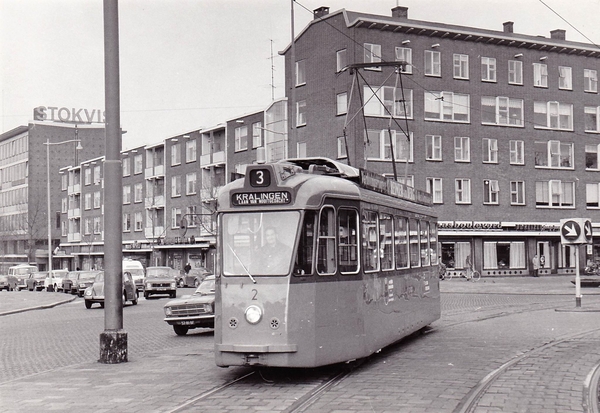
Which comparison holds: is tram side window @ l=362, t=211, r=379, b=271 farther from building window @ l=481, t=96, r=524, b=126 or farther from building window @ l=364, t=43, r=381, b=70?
building window @ l=481, t=96, r=524, b=126

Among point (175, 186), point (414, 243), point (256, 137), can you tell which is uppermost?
point (256, 137)

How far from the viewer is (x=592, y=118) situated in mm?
55656

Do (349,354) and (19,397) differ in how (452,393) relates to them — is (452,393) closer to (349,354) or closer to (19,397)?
(349,354)

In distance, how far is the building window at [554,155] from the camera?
176 ft

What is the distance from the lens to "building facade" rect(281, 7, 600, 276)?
48875 mm

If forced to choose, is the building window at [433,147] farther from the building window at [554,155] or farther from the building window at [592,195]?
the building window at [592,195]

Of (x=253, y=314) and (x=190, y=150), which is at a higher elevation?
(x=190, y=150)

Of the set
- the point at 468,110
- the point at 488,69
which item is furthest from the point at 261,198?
the point at 488,69

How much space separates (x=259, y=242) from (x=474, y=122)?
1740 inches

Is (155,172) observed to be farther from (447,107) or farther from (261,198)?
(261,198)

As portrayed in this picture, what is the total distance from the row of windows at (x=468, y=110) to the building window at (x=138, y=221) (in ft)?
97.5

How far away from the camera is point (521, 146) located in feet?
175

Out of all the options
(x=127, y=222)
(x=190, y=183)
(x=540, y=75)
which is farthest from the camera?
(x=127, y=222)

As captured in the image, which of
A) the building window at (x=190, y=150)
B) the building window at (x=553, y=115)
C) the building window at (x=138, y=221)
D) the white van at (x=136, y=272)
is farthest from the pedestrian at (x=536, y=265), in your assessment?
the building window at (x=138, y=221)
